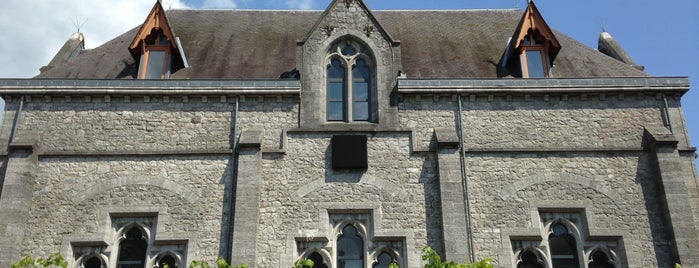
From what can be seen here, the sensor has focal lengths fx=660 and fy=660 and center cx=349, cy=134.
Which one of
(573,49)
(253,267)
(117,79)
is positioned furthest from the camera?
(573,49)

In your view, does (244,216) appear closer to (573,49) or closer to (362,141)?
(362,141)

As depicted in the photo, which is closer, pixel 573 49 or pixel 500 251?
pixel 500 251

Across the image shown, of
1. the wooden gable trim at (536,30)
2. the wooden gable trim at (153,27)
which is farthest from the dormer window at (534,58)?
the wooden gable trim at (153,27)

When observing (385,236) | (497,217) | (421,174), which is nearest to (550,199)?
(497,217)

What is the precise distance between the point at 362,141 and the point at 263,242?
3557 mm

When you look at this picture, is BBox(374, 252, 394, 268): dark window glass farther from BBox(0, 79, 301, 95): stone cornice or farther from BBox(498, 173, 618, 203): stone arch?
BBox(0, 79, 301, 95): stone cornice

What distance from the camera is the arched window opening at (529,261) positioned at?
51.8 ft

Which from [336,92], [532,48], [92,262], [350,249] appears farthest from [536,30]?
[92,262]

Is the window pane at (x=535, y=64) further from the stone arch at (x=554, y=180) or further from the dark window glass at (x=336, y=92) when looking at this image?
the dark window glass at (x=336, y=92)

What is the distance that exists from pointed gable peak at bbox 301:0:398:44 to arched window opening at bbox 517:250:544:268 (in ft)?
21.9

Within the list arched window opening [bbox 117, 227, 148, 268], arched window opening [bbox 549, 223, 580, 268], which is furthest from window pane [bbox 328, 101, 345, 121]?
arched window opening [bbox 549, 223, 580, 268]

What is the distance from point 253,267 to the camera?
14.9m

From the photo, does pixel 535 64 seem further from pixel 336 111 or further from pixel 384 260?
pixel 384 260

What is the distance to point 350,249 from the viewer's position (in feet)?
52.1
